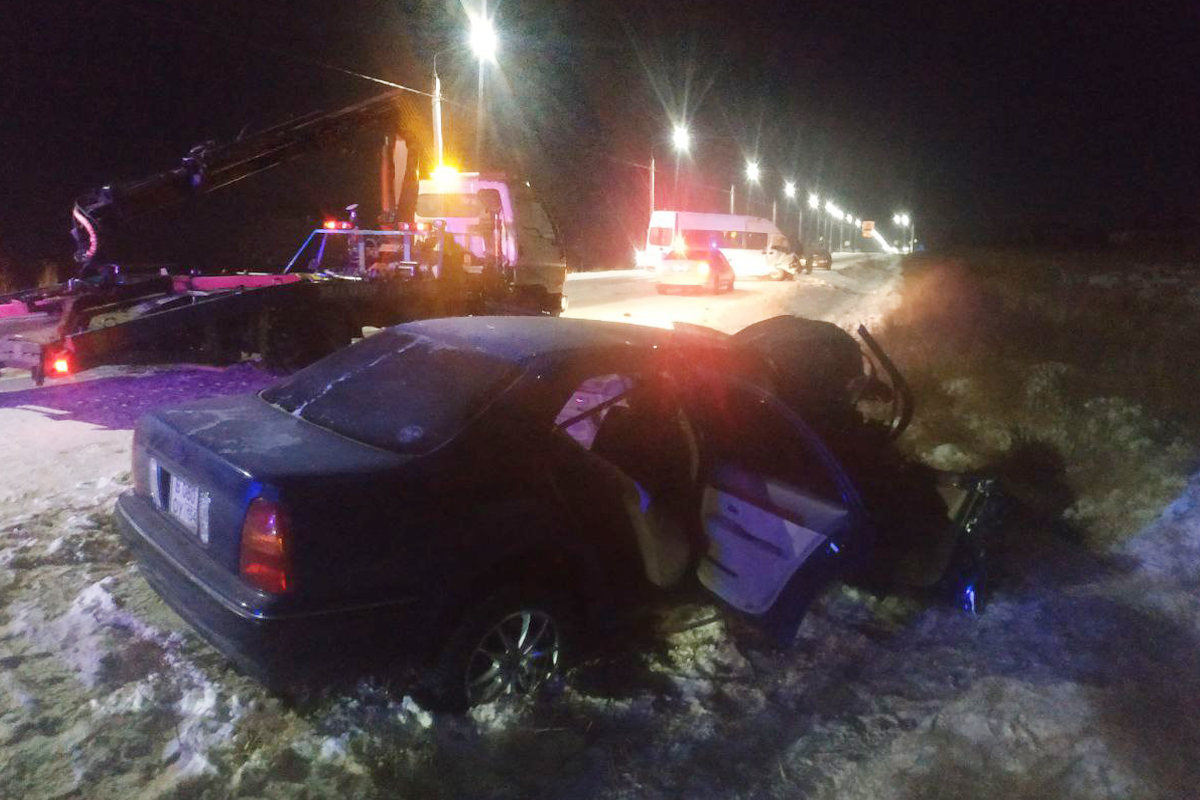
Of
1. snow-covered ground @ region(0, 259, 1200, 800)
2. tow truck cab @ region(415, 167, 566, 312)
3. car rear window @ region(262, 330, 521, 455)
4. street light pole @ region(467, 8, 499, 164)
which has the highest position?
street light pole @ region(467, 8, 499, 164)

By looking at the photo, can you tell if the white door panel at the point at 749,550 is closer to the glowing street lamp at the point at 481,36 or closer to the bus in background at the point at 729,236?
the glowing street lamp at the point at 481,36

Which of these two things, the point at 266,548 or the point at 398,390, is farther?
the point at 398,390

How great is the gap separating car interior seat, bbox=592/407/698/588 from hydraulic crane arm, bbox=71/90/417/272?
7.75m

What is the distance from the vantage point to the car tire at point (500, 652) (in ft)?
10.5

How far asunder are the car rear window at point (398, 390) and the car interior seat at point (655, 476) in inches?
30.9

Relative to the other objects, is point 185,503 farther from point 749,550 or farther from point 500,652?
point 749,550

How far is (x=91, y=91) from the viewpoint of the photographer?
2544 cm

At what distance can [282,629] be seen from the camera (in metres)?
2.82

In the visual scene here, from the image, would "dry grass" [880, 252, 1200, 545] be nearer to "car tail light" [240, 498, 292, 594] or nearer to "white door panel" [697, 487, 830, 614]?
"white door panel" [697, 487, 830, 614]

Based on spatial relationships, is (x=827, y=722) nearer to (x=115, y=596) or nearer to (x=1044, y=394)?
(x=115, y=596)

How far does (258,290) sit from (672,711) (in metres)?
7.10

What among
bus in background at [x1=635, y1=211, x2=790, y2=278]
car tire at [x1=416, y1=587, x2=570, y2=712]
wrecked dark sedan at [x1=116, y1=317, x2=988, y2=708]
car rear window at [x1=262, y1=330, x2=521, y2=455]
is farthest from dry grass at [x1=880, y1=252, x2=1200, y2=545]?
bus in background at [x1=635, y1=211, x2=790, y2=278]

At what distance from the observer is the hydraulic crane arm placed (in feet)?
31.0

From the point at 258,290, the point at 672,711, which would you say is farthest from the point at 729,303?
the point at 672,711
